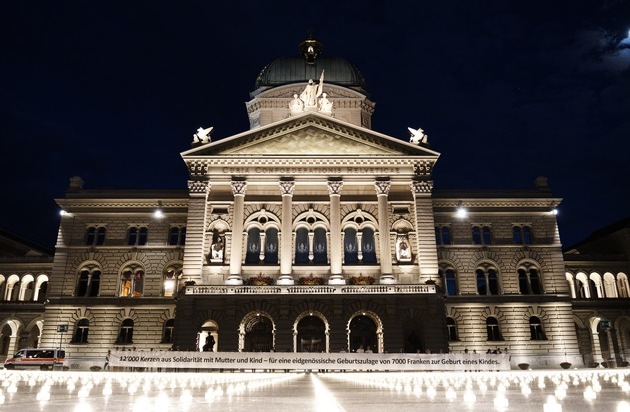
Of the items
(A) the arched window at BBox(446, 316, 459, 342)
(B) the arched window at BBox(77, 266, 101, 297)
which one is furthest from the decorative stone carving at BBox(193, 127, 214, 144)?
(A) the arched window at BBox(446, 316, 459, 342)

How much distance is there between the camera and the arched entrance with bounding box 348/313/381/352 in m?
40.5

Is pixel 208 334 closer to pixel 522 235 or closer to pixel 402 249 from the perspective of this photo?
pixel 402 249

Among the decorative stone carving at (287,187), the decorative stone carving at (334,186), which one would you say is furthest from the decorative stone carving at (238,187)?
the decorative stone carving at (334,186)

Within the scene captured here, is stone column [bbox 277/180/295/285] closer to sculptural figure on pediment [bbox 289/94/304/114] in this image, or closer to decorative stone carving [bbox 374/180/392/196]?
decorative stone carving [bbox 374/180/392/196]

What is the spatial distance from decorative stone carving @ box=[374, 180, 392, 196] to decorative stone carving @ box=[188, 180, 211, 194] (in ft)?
49.5

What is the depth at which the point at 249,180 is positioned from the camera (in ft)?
148

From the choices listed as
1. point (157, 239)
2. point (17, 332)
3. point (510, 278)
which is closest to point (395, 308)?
point (510, 278)

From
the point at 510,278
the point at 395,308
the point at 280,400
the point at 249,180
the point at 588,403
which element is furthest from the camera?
the point at 510,278

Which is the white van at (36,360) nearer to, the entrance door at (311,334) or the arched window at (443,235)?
the entrance door at (311,334)

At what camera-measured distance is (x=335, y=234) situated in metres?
43.8

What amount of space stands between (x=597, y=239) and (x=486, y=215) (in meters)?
19.1

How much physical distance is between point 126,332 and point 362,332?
22.0m

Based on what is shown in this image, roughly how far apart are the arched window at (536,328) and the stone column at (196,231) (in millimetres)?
30590

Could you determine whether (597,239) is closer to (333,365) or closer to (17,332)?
(333,365)
